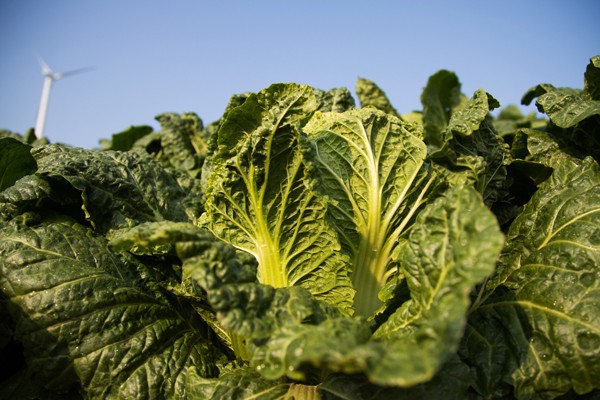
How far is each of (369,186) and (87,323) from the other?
2051 mm

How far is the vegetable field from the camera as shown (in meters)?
2.43

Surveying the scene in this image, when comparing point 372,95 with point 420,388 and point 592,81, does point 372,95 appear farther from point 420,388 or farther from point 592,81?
point 420,388

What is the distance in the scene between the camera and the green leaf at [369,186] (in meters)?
3.18

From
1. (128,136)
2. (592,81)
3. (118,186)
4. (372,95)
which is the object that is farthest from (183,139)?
(592,81)

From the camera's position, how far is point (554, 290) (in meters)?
2.77

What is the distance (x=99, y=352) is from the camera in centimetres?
290

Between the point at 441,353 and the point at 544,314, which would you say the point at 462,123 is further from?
the point at 441,353

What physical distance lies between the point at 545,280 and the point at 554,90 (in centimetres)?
206

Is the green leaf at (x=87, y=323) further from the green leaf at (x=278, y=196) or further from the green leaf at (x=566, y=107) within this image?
the green leaf at (x=566, y=107)

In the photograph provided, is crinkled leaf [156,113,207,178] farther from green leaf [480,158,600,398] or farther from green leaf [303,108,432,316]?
green leaf [480,158,600,398]

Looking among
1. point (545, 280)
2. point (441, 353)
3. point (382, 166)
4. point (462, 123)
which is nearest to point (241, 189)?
point (382, 166)

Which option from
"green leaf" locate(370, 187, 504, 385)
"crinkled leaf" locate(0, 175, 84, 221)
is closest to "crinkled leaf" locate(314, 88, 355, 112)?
"green leaf" locate(370, 187, 504, 385)

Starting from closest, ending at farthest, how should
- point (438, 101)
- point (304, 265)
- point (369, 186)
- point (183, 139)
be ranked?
1. point (304, 265)
2. point (369, 186)
3. point (438, 101)
4. point (183, 139)

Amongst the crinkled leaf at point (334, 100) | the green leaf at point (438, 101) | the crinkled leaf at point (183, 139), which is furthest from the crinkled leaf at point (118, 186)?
the green leaf at point (438, 101)
